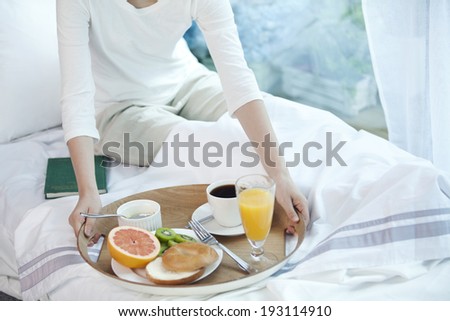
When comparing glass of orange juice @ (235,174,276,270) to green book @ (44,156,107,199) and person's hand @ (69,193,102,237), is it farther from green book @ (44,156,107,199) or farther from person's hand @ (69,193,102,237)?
green book @ (44,156,107,199)

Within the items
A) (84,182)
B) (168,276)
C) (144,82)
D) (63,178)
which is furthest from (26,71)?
(168,276)

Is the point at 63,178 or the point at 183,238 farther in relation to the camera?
the point at 63,178

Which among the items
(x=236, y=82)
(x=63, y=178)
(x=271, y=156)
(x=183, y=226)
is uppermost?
(x=236, y=82)

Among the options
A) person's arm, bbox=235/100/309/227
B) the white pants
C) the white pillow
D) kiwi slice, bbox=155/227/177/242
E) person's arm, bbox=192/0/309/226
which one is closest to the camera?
kiwi slice, bbox=155/227/177/242

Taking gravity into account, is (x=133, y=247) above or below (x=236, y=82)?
below

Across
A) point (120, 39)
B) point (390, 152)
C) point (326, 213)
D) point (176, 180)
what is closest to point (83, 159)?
point (176, 180)

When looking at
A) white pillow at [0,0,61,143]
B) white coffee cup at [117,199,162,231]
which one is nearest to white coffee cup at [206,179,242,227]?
white coffee cup at [117,199,162,231]

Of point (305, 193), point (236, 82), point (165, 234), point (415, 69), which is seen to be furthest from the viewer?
point (415, 69)

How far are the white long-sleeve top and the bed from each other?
17 centimetres

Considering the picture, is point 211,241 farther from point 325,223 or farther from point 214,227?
point 325,223

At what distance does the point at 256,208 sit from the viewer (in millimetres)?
1063

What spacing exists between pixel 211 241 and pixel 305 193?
11.9 inches

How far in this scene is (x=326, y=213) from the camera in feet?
4.11

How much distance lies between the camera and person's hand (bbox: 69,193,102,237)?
4.00ft
